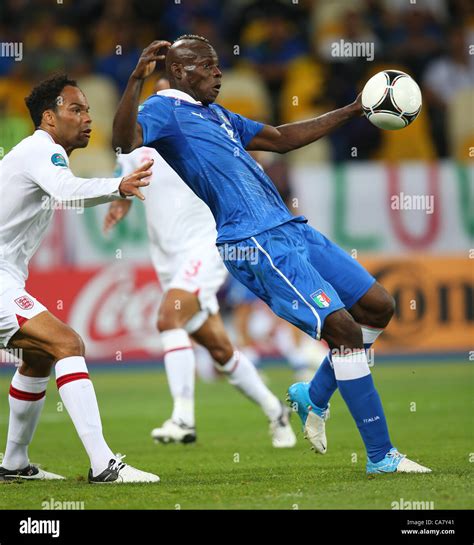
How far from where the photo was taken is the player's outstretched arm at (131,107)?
6.52 metres

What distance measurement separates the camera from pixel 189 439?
9.39 m

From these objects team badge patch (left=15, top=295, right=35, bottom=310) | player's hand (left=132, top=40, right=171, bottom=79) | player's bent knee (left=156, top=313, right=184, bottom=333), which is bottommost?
team badge patch (left=15, top=295, right=35, bottom=310)

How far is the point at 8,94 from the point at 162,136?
12123 millimetres

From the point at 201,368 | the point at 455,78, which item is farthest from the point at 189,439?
the point at 455,78

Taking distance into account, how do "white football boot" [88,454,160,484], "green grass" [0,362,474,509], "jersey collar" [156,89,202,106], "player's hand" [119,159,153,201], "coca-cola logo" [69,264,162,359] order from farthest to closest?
1. "coca-cola logo" [69,264,162,359]
2. "jersey collar" [156,89,202,106]
3. "white football boot" [88,454,160,484]
4. "player's hand" [119,159,153,201]
5. "green grass" [0,362,474,509]

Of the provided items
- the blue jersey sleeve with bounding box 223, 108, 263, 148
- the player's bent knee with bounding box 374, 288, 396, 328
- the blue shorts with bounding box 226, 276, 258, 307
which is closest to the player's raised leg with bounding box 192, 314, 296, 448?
the player's bent knee with bounding box 374, 288, 396, 328

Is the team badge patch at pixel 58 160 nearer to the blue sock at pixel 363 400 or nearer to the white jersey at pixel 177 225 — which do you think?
the blue sock at pixel 363 400

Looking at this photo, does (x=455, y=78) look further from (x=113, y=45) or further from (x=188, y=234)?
(x=188, y=234)

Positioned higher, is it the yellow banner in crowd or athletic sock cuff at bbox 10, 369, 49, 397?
the yellow banner in crowd

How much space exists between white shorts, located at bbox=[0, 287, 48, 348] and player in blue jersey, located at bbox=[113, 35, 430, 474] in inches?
45.1

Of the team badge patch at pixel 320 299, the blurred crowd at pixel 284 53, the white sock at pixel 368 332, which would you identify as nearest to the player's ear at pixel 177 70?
the team badge patch at pixel 320 299

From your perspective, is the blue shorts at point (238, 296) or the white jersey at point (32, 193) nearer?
the white jersey at point (32, 193)

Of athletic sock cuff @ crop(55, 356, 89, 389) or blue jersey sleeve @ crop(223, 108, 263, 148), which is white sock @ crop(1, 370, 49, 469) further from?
blue jersey sleeve @ crop(223, 108, 263, 148)

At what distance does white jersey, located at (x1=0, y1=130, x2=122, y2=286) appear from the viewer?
661cm
